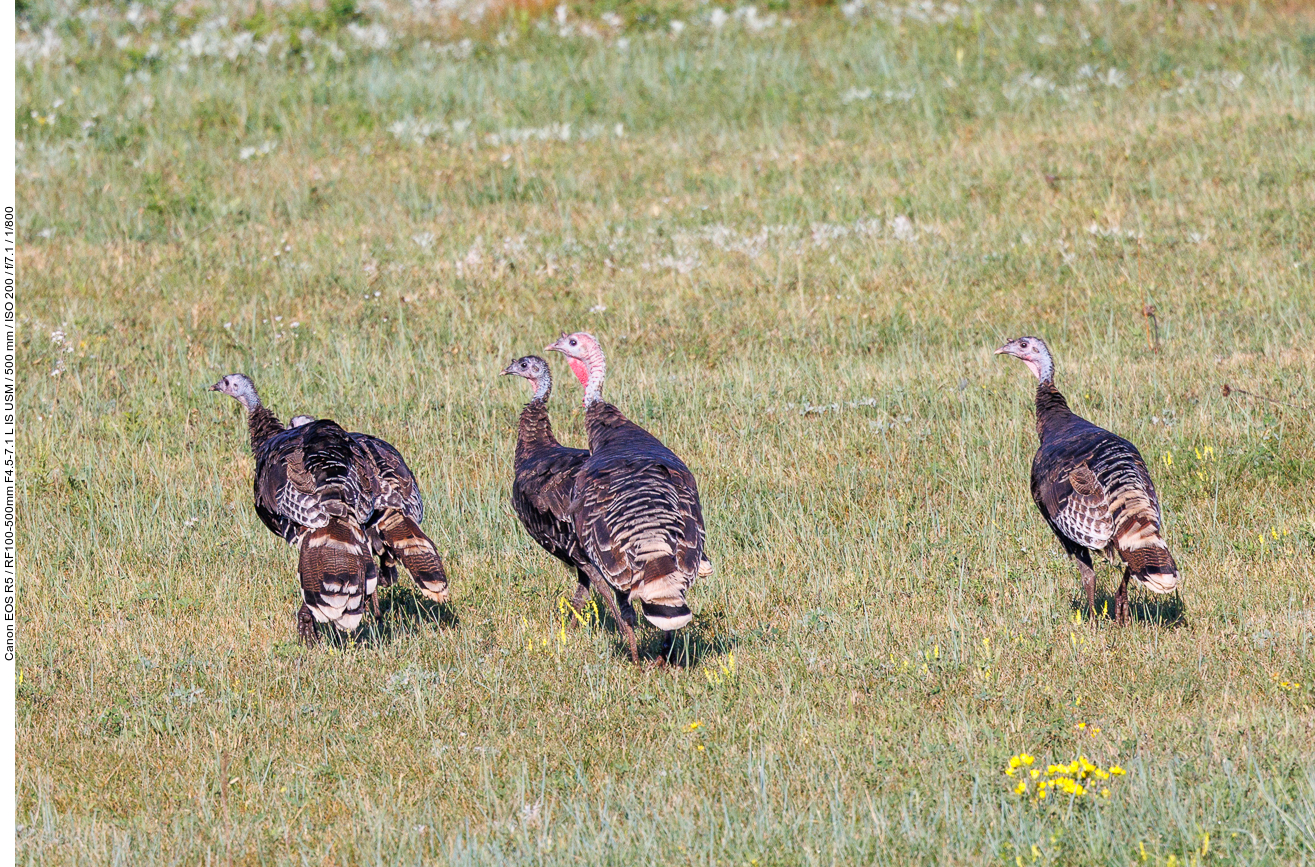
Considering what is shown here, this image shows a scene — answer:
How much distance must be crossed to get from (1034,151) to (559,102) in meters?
6.94

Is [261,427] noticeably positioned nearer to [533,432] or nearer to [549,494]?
[533,432]

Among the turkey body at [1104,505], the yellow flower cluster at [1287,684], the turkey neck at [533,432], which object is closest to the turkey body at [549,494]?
the turkey neck at [533,432]

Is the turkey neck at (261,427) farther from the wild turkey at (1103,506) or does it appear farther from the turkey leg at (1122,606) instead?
the turkey leg at (1122,606)

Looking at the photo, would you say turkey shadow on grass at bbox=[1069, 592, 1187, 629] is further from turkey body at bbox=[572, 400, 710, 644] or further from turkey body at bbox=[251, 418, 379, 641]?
A: turkey body at bbox=[251, 418, 379, 641]

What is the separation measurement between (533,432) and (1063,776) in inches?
179

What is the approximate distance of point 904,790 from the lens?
6.11 meters

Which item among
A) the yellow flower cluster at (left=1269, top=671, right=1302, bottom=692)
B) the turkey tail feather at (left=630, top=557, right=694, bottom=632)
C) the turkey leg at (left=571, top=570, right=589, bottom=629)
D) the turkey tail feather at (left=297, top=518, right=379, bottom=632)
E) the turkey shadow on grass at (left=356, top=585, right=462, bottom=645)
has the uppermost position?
the yellow flower cluster at (left=1269, top=671, right=1302, bottom=692)

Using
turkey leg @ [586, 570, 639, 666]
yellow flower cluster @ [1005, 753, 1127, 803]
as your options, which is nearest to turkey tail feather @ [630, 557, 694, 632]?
turkey leg @ [586, 570, 639, 666]

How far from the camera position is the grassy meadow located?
21.0 ft

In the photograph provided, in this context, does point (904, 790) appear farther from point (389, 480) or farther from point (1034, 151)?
point (1034, 151)

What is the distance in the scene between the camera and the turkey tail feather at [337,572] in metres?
7.78

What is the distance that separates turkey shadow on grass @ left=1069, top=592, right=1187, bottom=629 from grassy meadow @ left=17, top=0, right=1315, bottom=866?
0.07 metres

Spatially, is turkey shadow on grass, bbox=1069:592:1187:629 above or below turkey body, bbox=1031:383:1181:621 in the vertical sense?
below

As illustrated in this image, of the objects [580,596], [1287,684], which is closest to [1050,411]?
[1287,684]
